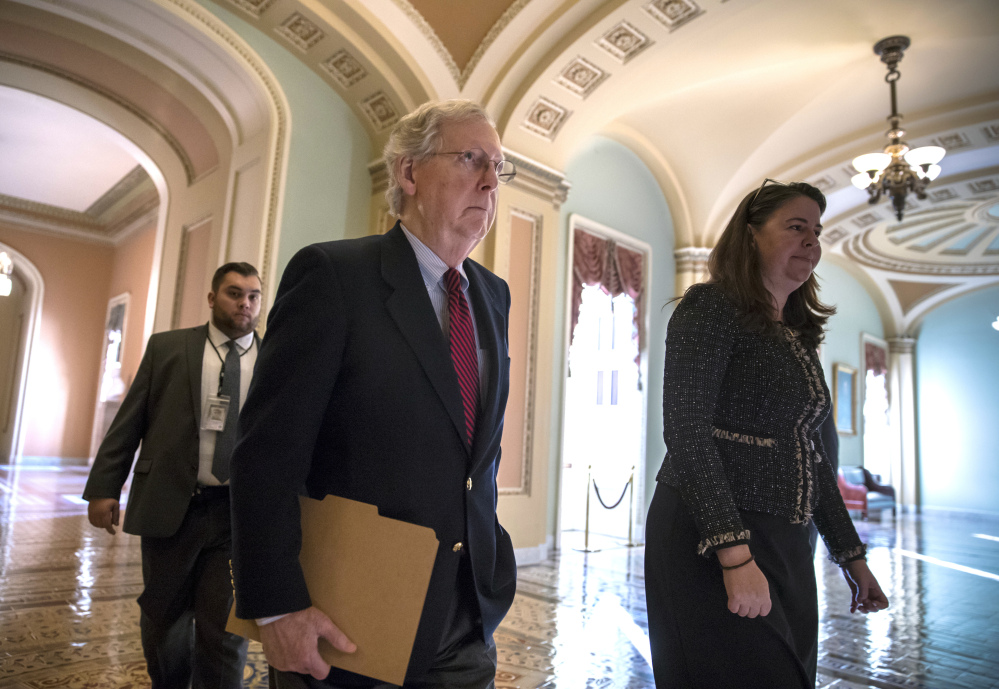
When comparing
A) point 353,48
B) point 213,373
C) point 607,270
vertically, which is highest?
point 353,48

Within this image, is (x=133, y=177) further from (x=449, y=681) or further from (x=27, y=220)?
(x=449, y=681)

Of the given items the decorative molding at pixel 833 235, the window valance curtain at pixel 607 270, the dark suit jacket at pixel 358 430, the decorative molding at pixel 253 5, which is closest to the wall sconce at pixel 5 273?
the decorative molding at pixel 253 5

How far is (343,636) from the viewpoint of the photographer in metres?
0.97

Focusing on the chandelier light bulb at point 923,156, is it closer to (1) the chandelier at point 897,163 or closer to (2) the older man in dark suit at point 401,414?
(1) the chandelier at point 897,163

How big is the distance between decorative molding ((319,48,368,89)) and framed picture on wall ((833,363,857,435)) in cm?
1094

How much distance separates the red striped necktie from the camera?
120 cm

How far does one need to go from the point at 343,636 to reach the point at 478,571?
0.28 meters

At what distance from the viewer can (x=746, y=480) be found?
1.41 meters

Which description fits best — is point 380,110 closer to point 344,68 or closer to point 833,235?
point 344,68

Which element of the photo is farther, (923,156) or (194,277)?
(194,277)

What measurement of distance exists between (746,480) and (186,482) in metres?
1.79

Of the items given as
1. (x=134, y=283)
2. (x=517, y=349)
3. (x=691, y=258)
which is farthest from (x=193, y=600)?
(x=134, y=283)

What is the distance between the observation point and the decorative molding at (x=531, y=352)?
243 inches

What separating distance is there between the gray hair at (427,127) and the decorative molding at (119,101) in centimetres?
633
